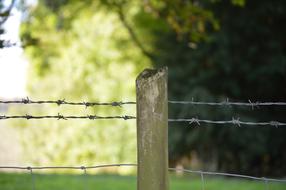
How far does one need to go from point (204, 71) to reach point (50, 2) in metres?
5.27

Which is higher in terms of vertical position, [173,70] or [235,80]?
[173,70]

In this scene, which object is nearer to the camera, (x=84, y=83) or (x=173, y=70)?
(x=173, y=70)

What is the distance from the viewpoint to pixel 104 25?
65.3 feet

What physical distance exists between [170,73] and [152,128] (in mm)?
13441

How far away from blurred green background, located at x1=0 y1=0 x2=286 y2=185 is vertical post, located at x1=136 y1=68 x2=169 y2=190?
7.56 meters

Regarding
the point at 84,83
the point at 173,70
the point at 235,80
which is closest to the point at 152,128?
the point at 235,80

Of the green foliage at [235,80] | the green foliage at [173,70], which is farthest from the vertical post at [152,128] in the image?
the green foliage at [235,80]

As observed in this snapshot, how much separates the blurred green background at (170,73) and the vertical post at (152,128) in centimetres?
756

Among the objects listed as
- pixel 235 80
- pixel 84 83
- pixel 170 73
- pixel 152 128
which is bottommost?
pixel 152 128

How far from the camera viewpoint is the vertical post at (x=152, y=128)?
317 centimetres

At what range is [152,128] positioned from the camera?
317cm

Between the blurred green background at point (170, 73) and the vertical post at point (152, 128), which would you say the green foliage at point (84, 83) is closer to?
the blurred green background at point (170, 73)

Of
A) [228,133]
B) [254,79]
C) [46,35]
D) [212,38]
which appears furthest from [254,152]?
[46,35]

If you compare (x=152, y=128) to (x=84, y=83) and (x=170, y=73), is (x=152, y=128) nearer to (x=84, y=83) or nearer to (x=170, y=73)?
(x=170, y=73)
